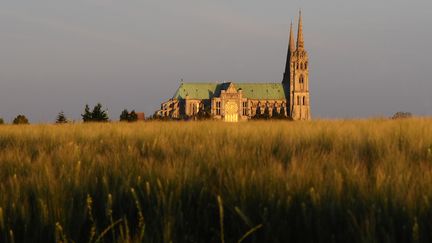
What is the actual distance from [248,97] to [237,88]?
15.2ft

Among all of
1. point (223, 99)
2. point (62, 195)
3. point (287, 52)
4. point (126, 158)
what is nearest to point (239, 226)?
point (62, 195)

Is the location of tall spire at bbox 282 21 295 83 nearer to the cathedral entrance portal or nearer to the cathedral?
the cathedral

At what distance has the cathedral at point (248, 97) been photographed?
14275 cm

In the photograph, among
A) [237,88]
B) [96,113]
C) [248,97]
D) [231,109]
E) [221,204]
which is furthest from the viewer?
[248,97]

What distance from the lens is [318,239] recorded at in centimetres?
241

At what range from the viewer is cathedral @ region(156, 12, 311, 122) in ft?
468

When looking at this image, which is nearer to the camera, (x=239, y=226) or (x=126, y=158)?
(x=239, y=226)

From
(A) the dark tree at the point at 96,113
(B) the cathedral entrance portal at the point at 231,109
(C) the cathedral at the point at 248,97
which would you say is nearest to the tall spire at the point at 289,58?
(C) the cathedral at the point at 248,97

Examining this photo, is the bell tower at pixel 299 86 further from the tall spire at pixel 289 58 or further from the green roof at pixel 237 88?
the green roof at pixel 237 88

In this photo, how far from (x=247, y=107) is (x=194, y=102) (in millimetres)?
16710

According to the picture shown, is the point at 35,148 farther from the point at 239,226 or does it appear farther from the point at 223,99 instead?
the point at 223,99

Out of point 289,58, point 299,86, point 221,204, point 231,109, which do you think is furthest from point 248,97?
point 221,204

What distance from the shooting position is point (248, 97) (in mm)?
149125

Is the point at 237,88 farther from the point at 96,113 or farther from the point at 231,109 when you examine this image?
the point at 96,113
